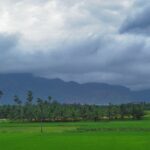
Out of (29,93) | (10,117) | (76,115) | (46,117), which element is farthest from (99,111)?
(29,93)

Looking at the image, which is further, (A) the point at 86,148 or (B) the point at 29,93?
(B) the point at 29,93

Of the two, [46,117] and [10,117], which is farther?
[10,117]

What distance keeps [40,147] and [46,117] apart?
8601 cm

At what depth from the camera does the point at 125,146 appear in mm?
38656

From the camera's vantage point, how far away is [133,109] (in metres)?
128

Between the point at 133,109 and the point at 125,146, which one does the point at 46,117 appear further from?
the point at 125,146

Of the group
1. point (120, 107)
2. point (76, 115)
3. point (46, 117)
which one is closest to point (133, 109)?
point (120, 107)

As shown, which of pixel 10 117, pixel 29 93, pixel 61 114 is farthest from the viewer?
pixel 29 93

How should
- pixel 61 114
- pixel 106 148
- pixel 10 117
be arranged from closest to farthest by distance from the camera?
pixel 106 148
pixel 61 114
pixel 10 117

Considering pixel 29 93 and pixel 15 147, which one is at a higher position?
pixel 29 93

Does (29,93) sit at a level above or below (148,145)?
above

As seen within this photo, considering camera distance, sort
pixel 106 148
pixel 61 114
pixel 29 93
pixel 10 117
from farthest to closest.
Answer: pixel 29 93, pixel 10 117, pixel 61 114, pixel 106 148

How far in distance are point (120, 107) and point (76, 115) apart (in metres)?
15.0

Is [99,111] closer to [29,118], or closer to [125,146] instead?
[29,118]
